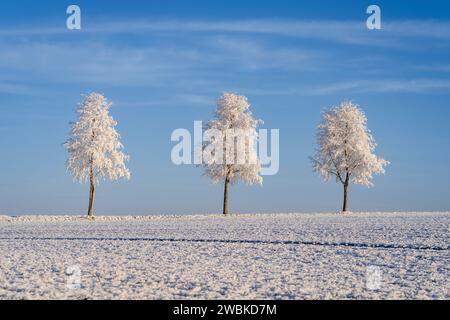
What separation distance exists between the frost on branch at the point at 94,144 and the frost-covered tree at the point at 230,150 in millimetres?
8047

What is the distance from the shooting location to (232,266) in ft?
52.6

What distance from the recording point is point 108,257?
59.9 feet

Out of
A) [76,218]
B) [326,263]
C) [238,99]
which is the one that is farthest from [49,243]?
[238,99]

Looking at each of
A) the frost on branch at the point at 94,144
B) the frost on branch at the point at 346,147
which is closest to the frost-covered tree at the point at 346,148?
the frost on branch at the point at 346,147

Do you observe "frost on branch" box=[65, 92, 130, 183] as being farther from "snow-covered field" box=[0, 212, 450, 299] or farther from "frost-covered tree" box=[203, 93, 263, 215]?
"snow-covered field" box=[0, 212, 450, 299]

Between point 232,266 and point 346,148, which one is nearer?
point 232,266

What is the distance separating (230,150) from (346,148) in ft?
41.6

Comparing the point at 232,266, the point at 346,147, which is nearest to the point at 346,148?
the point at 346,147

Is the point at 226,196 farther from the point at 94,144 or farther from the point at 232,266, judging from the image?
the point at 232,266

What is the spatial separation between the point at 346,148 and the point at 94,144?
25.2m

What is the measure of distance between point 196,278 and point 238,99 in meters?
41.3

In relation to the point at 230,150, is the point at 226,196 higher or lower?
lower

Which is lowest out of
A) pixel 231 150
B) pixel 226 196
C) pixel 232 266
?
pixel 232 266
